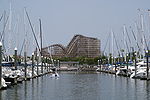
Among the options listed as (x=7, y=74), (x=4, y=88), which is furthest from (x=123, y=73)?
(x=4, y=88)

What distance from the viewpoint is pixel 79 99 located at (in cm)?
3694

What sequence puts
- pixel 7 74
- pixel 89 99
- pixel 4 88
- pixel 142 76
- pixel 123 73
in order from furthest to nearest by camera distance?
pixel 123 73 → pixel 142 76 → pixel 7 74 → pixel 4 88 → pixel 89 99

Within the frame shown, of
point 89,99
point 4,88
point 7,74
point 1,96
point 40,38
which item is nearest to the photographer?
point 89,99

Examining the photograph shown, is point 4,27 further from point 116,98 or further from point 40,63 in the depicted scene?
point 116,98

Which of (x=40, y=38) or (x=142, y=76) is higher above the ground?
(x=40, y=38)

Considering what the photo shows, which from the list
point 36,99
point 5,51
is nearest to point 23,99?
point 36,99

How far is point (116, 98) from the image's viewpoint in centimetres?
3747

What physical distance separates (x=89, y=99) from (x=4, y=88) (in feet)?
48.0

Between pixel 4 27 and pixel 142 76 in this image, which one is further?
pixel 4 27

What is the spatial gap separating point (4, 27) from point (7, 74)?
27.1m

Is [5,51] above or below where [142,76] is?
above

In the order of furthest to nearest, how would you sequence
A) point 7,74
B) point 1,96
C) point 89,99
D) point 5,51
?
point 5,51, point 7,74, point 1,96, point 89,99

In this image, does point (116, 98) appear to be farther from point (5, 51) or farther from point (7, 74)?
point (5, 51)

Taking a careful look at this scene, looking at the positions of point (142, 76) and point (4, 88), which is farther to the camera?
point (142, 76)
